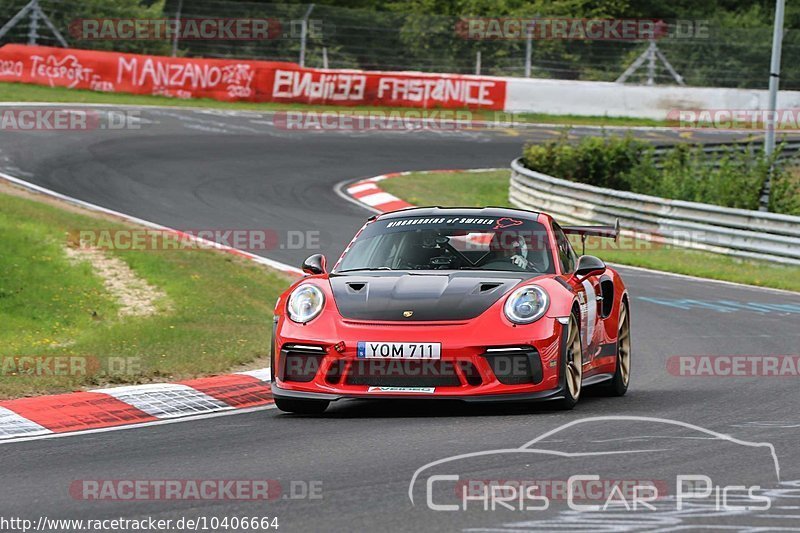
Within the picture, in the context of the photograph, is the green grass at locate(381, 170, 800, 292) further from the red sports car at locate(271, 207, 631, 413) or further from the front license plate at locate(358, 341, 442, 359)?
the front license plate at locate(358, 341, 442, 359)

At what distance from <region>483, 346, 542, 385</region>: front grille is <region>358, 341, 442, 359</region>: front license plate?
1.10ft

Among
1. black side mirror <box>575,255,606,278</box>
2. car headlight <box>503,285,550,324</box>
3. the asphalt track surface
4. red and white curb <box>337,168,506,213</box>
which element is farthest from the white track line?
car headlight <box>503,285,550,324</box>

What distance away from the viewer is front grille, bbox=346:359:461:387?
7.93 m

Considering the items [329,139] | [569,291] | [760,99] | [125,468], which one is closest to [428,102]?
[329,139]

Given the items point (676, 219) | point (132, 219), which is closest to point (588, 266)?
point (132, 219)

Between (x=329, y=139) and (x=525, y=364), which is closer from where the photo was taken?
(x=525, y=364)

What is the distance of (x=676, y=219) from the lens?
21875 millimetres

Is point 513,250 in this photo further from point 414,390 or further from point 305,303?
point 414,390

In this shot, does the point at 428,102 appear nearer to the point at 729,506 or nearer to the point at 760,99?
the point at 760,99

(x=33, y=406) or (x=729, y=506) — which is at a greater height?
(x=729, y=506)

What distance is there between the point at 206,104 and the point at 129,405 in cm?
2685

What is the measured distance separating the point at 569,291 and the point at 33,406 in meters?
3.29

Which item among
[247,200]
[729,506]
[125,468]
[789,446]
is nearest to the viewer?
[729,506]

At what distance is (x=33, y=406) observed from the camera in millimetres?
8406
